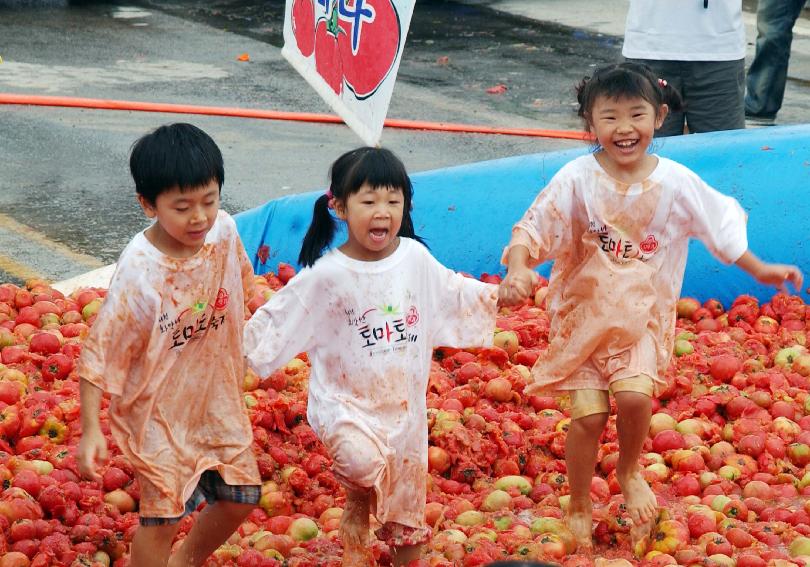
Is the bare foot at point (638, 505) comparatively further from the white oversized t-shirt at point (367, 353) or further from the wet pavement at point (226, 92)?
the wet pavement at point (226, 92)

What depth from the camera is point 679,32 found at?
21.4 feet

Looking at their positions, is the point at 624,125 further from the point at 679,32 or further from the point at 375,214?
the point at 679,32

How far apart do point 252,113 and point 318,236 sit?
6938 millimetres

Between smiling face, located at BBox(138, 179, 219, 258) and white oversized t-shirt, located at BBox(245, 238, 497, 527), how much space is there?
0.38 meters

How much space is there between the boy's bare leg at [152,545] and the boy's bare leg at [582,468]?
1276 mm

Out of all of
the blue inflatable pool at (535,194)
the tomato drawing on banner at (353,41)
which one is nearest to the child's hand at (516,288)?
the tomato drawing on banner at (353,41)

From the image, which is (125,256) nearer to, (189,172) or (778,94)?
(189,172)

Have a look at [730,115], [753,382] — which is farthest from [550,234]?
[730,115]

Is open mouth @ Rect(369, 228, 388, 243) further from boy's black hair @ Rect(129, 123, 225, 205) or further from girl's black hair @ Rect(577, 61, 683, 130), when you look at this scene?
girl's black hair @ Rect(577, 61, 683, 130)

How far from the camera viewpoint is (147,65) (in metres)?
12.7

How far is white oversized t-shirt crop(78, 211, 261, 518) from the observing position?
3441 millimetres

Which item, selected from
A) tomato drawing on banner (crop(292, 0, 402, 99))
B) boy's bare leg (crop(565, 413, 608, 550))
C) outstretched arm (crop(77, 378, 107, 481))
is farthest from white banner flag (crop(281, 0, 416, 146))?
outstretched arm (crop(77, 378, 107, 481))

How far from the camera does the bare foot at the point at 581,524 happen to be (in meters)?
4.20

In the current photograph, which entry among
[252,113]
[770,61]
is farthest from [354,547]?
[770,61]
